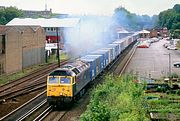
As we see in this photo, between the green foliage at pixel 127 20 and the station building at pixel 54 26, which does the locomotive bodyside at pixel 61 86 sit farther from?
the green foliage at pixel 127 20

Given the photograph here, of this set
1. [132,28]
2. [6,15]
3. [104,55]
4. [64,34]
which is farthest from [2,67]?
[132,28]

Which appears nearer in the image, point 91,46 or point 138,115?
point 138,115

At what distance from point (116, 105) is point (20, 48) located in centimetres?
3152

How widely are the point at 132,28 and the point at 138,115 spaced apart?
145 metres

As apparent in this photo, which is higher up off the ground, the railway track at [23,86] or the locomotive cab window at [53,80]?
the locomotive cab window at [53,80]

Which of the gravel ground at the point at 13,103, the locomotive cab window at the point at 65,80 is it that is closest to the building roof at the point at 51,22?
the gravel ground at the point at 13,103

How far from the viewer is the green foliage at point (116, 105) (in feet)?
49.1

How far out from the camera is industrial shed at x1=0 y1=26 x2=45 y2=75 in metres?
42.9

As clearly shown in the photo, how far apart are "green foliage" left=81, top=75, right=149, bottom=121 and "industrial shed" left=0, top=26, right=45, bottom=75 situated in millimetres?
20445

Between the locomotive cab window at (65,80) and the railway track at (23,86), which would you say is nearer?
the locomotive cab window at (65,80)

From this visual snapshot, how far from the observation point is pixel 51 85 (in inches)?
973

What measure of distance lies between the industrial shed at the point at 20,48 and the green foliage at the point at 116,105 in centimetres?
2045

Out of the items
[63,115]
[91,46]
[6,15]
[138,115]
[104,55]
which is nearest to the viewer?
[138,115]

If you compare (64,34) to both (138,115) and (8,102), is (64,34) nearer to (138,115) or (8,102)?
(8,102)
